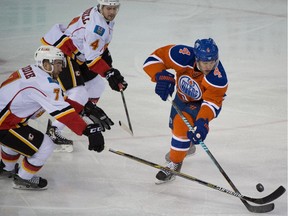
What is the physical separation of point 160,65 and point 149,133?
0.93 m

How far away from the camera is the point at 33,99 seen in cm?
415

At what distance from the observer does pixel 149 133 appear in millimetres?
5438

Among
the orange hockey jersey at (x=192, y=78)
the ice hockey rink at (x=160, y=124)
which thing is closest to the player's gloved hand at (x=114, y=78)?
the orange hockey jersey at (x=192, y=78)

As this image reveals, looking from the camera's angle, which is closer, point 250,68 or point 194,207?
point 194,207

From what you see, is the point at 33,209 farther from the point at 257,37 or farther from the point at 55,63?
the point at 257,37

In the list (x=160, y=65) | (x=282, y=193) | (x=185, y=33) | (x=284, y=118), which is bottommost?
(x=185, y=33)

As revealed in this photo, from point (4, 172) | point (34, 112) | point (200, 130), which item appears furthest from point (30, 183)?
point (200, 130)

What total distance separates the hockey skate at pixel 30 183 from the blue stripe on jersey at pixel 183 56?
1074 mm

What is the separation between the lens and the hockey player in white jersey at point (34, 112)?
13.5ft

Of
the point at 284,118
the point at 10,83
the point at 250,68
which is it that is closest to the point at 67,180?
the point at 10,83

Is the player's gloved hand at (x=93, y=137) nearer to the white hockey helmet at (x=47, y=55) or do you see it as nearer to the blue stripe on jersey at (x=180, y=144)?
the white hockey helmet at (x=47, y=55)

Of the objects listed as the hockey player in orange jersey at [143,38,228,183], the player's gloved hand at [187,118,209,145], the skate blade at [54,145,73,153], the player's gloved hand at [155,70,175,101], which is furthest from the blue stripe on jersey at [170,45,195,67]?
the skate blade at [54,145,73,153]

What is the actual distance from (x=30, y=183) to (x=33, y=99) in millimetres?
548

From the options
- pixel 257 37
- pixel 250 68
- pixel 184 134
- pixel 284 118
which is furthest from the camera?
pixel 257 37
